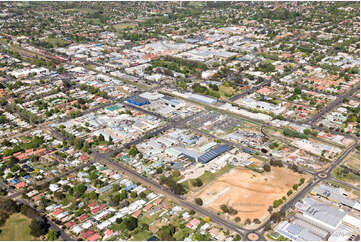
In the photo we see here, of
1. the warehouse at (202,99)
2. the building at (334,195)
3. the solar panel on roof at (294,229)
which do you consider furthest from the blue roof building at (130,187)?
the warehouse at (202,99)

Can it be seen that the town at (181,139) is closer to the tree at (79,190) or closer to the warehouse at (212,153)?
the warehouse at (212,153)

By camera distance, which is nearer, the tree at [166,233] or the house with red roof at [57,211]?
the tree at [166,233]

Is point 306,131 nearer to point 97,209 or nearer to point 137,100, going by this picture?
point 137,100

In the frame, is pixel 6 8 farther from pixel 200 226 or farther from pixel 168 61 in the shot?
pixel 200 226

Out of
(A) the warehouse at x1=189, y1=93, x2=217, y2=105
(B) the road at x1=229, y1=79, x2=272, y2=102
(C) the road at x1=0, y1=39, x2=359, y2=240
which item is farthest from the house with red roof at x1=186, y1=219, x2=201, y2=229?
(B) the road at x1=229, y1=79, x2=272, y2=102

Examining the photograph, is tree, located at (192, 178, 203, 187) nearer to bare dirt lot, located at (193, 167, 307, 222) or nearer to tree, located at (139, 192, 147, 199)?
bare dirt lot, located at (193, 167, 307, 222)

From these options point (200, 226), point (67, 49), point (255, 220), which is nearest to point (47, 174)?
point (200, 226)
